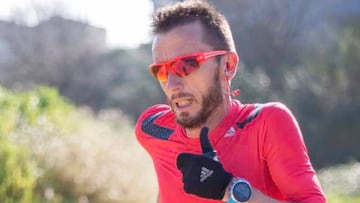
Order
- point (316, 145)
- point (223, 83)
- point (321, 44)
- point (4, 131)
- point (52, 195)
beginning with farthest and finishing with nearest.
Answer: point (321, 44)
point (316, 145)
point (4, 131)
point (52, 195)
point (223, 83)

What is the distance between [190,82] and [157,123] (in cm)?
56

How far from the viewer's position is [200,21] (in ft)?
9.68

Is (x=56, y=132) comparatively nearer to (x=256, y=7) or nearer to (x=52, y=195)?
(x=52, y=195)

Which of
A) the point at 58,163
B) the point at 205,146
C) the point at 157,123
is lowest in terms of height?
the point at 58,163

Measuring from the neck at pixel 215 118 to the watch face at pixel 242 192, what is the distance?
0.45 metres

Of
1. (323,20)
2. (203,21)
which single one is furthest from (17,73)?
(203,21)

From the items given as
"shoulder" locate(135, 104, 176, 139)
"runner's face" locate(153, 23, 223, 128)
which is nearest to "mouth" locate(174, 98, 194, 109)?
"runner's face" locate(153, 23, 223, 128)

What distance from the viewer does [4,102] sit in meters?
11.1

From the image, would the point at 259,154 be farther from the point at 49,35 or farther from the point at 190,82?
the point at 49,35

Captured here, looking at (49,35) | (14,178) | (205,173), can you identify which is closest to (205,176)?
(205,173)

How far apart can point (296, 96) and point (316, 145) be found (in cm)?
176

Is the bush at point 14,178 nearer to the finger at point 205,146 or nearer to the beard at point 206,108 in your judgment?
the beard at point 206,108

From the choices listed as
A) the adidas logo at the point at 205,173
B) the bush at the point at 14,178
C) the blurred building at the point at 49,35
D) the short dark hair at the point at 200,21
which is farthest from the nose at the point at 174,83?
the blurred building at the point at 49,35

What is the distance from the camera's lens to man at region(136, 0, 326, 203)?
2555 mm
